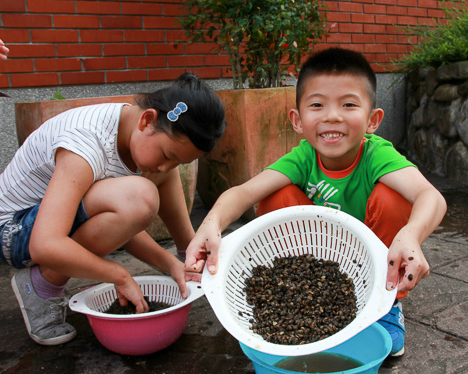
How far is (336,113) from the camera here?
5.17 ft

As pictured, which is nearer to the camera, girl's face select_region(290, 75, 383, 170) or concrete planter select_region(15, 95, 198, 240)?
girl's face select_region(290, 75, 383, 170)

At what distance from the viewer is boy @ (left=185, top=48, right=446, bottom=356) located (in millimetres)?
1382

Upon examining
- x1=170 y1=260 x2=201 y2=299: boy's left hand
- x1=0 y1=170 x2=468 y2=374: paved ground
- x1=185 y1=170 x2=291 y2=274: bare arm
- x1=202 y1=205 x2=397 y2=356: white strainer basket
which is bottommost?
x1=0 y1=170 x2=468 y2=374: paved ground

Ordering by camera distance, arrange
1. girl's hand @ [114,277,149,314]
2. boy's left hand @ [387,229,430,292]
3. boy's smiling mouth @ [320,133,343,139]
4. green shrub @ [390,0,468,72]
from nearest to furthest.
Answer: boy's left hand @ [387,229,430,292] < girl's hand @ [114,277,149,314] < boy's smiling mouth @ [320,133,343,139] < green shrub @ [390,0,468,72]

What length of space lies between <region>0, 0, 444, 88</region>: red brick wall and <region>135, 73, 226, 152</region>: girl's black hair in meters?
1.66

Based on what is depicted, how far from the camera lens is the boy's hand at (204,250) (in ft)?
4.35

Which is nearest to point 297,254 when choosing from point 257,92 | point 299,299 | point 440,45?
point 299,299

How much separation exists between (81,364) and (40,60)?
218cm

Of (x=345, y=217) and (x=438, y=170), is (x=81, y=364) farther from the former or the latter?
(x=438, y=170)

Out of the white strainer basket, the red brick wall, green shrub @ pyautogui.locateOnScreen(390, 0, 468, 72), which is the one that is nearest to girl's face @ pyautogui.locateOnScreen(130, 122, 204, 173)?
the white strainer basket

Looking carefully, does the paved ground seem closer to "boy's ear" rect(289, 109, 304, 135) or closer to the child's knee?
the child's knee

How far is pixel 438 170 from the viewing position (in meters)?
3.88

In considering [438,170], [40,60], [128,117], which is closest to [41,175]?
[128,117]

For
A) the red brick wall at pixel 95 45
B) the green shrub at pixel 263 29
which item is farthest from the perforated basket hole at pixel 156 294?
the red brick wall at pixel 95 45
